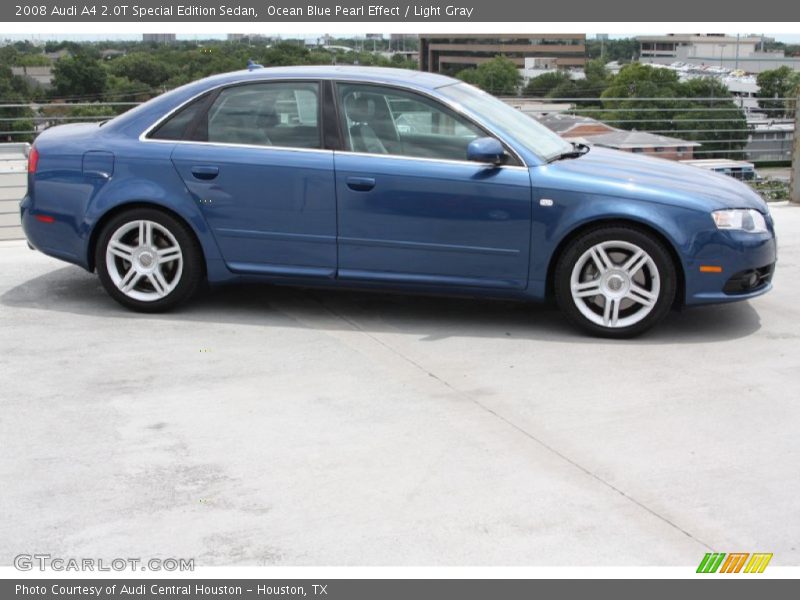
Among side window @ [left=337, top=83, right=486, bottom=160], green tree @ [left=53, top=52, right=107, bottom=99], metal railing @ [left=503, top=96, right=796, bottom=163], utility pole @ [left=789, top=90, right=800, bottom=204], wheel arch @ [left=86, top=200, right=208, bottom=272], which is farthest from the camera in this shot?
green tree @ [left=53, top=52, right=107, bottom=99]

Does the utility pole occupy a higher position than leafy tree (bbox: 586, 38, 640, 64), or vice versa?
leafy tree (bbox: 586, 38, 640, 64)

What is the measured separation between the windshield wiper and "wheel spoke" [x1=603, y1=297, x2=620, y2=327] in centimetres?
93

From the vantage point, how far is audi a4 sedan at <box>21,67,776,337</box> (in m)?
6.28

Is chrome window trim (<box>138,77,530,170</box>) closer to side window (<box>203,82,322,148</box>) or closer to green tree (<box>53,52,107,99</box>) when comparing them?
side window (<box>203,82,322,148</box>)

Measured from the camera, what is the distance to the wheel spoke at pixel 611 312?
6336 millimetres

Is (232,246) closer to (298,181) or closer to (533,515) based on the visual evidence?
(298,181)

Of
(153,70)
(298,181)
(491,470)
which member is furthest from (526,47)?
(491,470)

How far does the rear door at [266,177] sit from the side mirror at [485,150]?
0.85m

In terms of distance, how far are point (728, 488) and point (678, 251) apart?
216 cm

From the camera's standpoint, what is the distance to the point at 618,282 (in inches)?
249

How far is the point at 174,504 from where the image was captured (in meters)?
4.19

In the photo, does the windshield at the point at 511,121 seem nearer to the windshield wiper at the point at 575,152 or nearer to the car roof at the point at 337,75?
the windshield wiper at the point at 575,152

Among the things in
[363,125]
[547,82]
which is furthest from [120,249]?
[547,82]

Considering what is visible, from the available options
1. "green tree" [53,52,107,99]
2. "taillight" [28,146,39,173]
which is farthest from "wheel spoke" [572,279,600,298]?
"green tree" [53,52,107,99]
